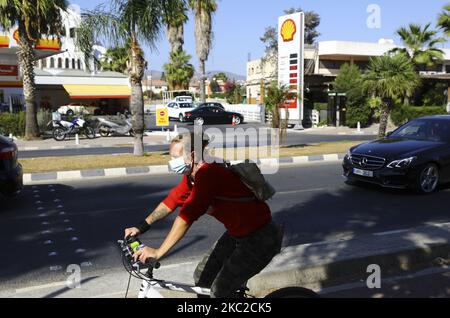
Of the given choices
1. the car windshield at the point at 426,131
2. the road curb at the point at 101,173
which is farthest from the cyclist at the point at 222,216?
the road curb at the point at 101,173

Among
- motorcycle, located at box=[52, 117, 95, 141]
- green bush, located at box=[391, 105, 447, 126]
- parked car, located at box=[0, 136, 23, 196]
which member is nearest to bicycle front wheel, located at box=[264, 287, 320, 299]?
parked car, located at box=[0, 136, 23, 196]

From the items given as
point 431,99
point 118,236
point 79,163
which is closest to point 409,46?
point 431,99

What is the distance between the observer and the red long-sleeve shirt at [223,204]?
2.72m

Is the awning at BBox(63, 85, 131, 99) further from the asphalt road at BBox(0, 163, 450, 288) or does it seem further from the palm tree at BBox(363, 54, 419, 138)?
the asphalt road at BBox(0, 163, 450, 288)

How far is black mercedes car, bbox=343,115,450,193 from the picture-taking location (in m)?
8.77

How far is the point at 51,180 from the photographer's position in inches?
425

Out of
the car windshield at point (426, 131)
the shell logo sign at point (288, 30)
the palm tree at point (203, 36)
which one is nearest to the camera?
the car windshield at point (426, 131)

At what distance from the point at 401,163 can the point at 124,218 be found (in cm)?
498

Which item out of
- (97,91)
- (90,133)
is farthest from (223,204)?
(97,91)

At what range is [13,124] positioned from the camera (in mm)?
21906

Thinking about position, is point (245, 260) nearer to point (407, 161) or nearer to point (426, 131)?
point (407, 161)

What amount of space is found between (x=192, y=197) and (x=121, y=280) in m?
1.96

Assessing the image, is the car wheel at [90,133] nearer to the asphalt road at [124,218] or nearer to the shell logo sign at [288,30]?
the asphalt road at [124,218]

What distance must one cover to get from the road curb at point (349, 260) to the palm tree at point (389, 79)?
1377 centimetres
